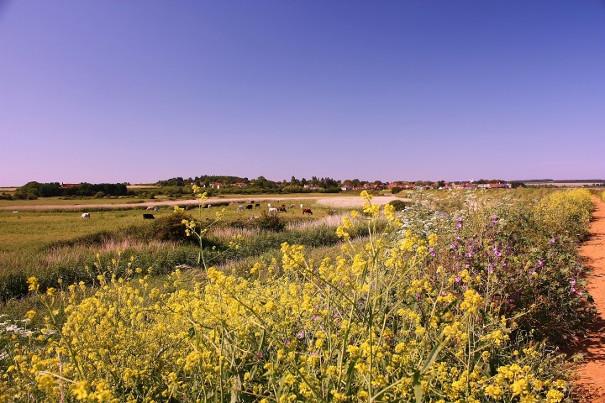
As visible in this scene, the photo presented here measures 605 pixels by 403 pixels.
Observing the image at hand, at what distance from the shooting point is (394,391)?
2.22 m

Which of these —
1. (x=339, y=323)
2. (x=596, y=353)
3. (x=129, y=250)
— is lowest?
(x=129, y=250)

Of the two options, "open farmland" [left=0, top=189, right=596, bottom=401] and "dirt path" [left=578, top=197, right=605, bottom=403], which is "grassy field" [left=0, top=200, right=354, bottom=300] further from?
"dirt path" [left=578, top=197, right=605, bottom=403]

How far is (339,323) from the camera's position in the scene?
11.1 ft

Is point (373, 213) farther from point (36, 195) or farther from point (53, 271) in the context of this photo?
point (36, 195)

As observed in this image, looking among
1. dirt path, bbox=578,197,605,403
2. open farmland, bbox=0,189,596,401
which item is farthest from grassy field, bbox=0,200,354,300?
dirt path, bbox=578,197,605,403

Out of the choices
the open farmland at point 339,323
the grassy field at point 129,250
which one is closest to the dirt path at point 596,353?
the open farmland at point 339,323

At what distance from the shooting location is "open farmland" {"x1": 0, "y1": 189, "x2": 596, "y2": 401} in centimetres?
217

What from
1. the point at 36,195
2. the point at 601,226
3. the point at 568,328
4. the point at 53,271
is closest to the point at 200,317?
the point at 568,328

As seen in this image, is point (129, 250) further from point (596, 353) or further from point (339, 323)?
point (596, 353)

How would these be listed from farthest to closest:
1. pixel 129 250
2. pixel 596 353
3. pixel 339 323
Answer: pixel 129 250 < pixel 596 353 < pixel 339 323

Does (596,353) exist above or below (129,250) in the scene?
→ above

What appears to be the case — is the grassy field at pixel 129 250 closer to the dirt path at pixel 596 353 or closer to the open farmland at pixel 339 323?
the open farmland at pixel 339 323

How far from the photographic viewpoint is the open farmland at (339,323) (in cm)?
217

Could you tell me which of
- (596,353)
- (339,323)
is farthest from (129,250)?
(596,353)
